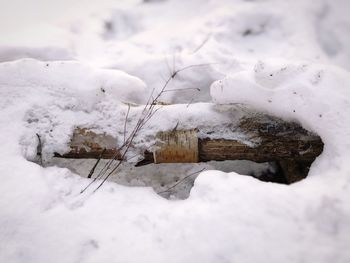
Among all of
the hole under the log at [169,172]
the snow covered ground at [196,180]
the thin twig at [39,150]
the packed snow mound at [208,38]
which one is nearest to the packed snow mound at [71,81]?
the snow covered ground at [196,180]

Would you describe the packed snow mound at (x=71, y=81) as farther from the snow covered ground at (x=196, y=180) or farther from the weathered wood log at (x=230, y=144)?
the weathered wood log at (x=230, y=144)

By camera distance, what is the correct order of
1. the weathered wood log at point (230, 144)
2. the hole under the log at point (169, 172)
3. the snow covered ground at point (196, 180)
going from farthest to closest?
the hole under the log at point (169, 172)
the weathered wood log at point (230, 144)
the snow covered ground at point (196, 180)

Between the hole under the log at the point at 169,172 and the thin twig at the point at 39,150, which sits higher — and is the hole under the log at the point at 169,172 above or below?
below

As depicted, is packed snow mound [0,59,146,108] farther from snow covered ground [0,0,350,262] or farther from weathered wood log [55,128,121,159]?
weathered wood log [55,128,121,159]

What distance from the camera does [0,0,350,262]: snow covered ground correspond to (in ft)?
4.42

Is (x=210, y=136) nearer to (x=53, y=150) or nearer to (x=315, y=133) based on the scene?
(x=315, y=133)

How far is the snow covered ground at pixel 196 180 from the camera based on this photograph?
135 centimetres

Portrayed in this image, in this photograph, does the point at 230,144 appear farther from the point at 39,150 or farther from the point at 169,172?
the point at 39,150

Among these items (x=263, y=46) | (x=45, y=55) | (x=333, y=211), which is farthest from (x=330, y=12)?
(x=45, y=55)

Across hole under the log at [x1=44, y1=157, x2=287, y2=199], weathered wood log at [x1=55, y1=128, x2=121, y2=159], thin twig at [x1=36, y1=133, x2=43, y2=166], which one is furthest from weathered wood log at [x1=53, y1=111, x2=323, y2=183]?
hole under the log at [x1=44, y1=157, x2=287, y2=199]

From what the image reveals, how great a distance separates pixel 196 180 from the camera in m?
1.54

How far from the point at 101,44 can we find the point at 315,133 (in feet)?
7.21

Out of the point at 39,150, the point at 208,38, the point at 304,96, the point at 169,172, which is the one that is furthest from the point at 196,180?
the point at 208,38

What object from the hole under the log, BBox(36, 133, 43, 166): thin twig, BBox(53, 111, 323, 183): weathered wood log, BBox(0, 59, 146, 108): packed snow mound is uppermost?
BBox(0, 59, 146, 108): packed snow mound
